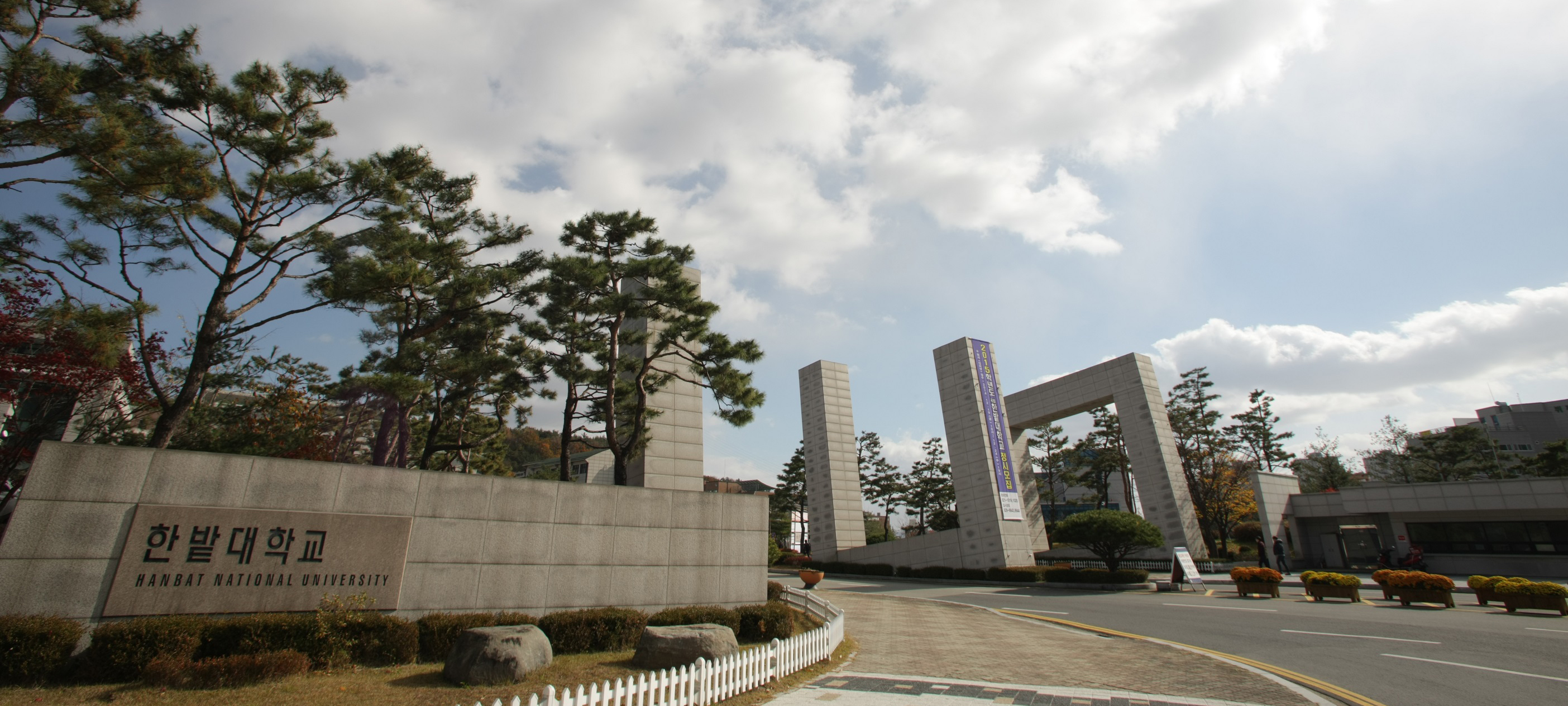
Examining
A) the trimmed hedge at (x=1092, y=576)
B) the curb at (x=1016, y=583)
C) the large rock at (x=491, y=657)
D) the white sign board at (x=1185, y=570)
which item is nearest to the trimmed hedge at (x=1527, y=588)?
the white sign board at (x=1185, y=570)

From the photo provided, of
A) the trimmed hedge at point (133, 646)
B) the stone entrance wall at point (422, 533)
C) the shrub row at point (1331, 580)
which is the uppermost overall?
the stone entrance wall at point (422, 533)

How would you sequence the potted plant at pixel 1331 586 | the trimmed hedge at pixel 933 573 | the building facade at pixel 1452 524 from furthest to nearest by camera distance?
the trimmed hedge at pixel 933 573 < the building facade at pixel 1452 524 < the potted plant at pixel 1331 586

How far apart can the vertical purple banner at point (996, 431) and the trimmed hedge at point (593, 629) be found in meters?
24.6

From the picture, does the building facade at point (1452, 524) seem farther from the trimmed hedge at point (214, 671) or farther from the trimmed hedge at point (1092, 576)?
the trimmed hedge at point (214, 671)

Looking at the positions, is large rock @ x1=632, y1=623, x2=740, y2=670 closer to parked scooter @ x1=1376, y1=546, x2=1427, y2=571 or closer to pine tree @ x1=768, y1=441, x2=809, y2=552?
parked scooter @ x1=1376, y1=546, x2=1427, y2=571

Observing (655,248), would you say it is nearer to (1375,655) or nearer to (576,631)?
(576,631)

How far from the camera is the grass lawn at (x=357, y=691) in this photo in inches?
287

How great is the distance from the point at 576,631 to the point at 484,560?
7.63 feet

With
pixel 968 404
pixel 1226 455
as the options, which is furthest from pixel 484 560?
pixel 1226 455

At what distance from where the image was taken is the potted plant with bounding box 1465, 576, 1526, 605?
17062 millimetres

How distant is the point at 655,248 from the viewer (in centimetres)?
1817

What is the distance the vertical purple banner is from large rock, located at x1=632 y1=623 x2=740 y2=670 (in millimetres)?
25375

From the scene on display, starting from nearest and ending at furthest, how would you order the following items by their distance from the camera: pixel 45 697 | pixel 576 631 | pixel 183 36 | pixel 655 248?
pixel 45 697 → pixel 576 631 → pixel 183 36 → pixel 655 248

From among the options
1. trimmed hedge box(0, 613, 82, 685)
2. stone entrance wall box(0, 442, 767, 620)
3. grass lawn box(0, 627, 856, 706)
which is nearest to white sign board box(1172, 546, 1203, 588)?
stone entrance wall box(0, 442, 767, 620)
